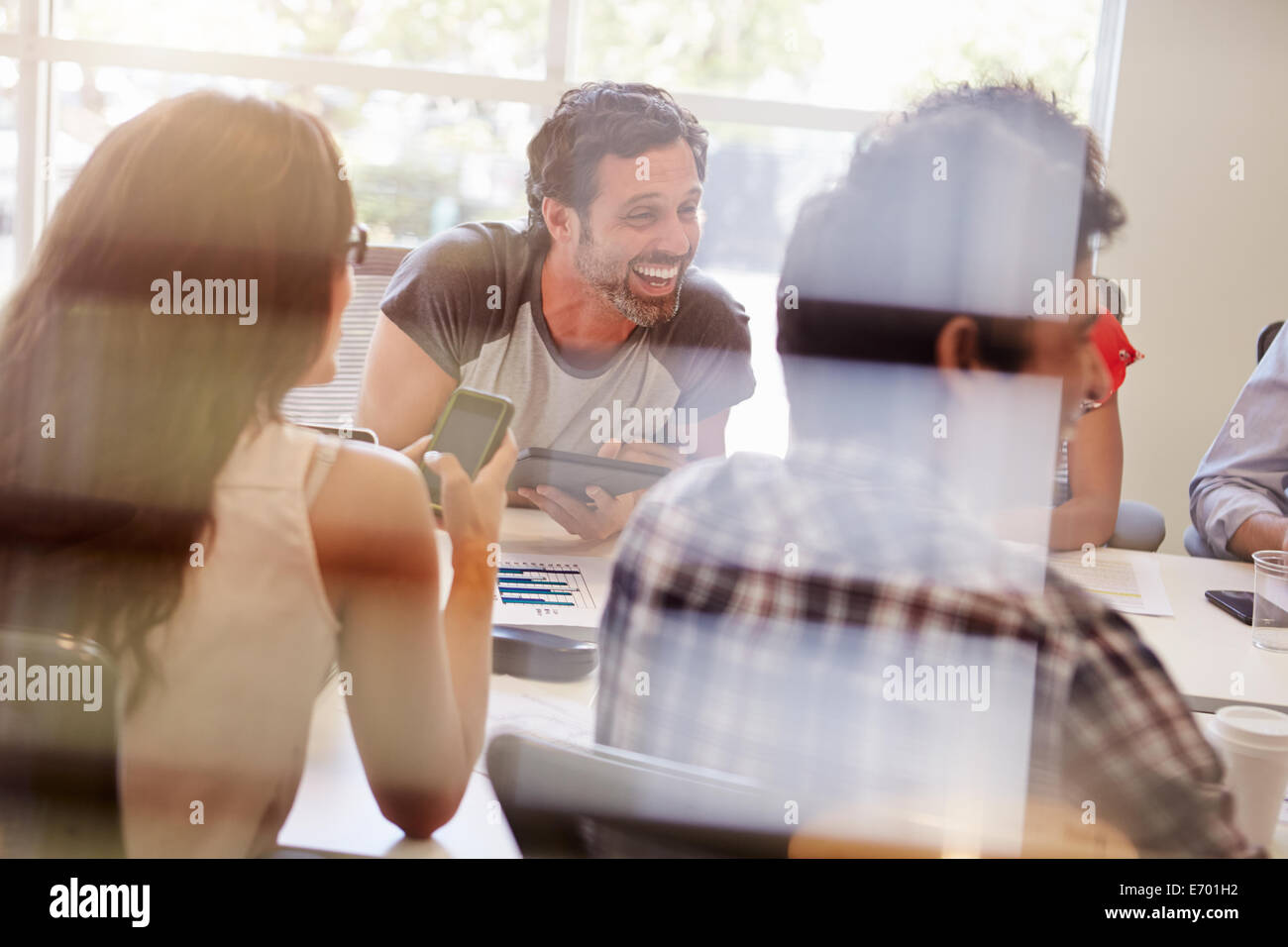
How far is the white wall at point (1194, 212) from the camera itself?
1.25 metres

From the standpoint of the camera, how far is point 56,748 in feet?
2.47

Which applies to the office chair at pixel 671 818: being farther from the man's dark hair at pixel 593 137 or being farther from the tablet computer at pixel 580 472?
the man's dark hair at pixel 593 137

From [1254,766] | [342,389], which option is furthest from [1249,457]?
[342,389]

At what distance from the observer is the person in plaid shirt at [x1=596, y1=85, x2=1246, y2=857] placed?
0.72 m

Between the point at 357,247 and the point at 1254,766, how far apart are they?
2.61 feet

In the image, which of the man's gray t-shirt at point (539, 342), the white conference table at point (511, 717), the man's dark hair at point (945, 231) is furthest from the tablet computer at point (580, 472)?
the man's dark hair at point (945, 231)

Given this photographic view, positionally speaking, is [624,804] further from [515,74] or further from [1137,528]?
[515,74]

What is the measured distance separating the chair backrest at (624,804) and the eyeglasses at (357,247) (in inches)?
14.3

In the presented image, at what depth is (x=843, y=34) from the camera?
194 centimetres

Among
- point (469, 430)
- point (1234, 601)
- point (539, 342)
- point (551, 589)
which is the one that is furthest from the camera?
point (539, 342)

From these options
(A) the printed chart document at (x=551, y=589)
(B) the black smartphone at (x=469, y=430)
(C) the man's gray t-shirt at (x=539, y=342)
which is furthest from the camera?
(C) the man's gray t-shirt at (x=539, y=342)

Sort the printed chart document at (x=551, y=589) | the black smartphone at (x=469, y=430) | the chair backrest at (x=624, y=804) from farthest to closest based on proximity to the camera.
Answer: the printed chart document at (x=551, y=589) → the black smartphone at (x=469, y=430) → the chair backrest at (x=624, y=804)

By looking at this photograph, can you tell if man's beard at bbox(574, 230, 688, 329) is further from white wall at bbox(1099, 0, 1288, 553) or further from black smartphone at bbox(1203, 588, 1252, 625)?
black smartphone at bbox(1203, 588, 1252, 625)

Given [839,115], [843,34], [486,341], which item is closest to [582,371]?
[486,341]
